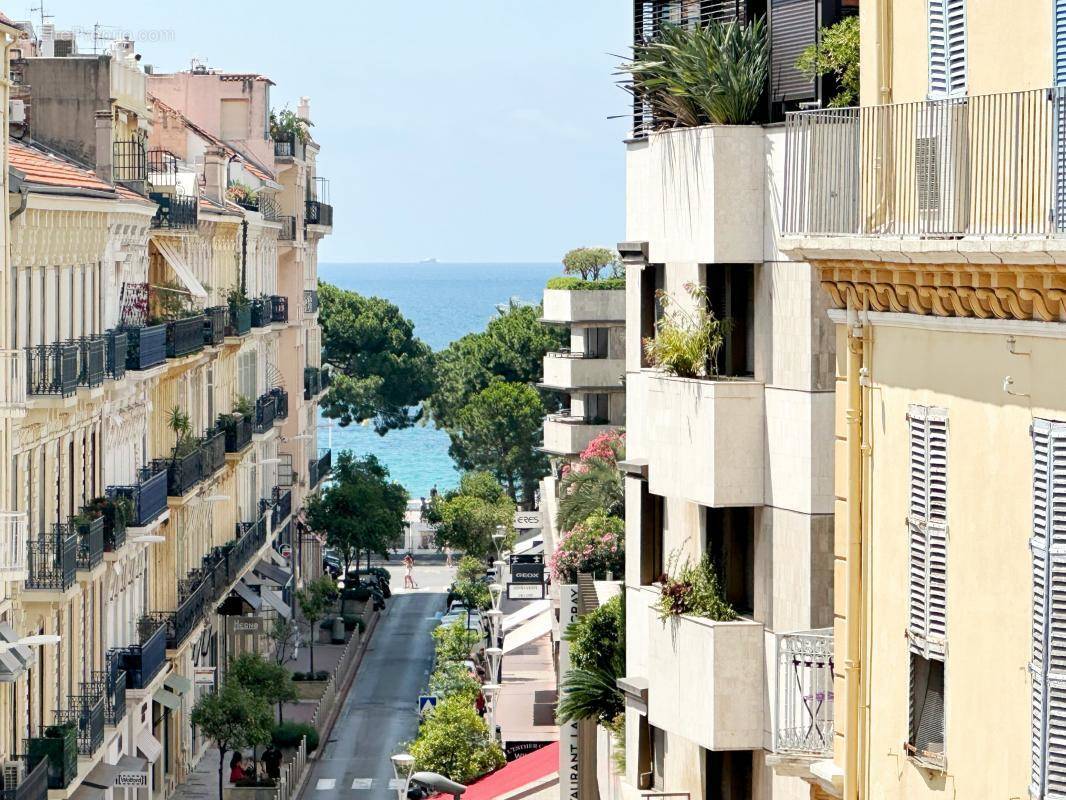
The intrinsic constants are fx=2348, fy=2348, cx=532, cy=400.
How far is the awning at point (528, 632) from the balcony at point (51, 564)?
822 inches

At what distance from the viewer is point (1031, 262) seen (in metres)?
11.6

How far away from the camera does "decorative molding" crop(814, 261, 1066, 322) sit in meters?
11.7

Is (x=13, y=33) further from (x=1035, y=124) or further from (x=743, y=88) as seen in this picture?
(x=1035, y=124)

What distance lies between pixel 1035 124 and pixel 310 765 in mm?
48187

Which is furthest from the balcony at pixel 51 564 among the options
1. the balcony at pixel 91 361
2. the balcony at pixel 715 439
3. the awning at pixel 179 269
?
the balcony at pixel 715 439

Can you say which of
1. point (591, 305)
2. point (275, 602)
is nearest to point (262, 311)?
point (275, 602)

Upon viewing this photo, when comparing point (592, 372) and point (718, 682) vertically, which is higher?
point (592, 372)

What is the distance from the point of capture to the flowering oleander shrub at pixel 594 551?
44750 mm

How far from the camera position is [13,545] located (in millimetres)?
36219

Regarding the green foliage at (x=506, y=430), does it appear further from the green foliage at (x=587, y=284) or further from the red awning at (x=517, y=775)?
the red awning at (x=517, y=775)

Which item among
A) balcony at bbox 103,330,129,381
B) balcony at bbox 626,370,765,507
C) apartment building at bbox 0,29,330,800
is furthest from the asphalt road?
balcony at bbox 626,370,765,507

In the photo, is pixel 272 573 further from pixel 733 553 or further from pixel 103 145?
pixel 733 553

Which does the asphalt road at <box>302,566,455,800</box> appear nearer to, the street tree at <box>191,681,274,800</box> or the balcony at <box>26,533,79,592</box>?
the street tree at <box>191,681,274,800</box>

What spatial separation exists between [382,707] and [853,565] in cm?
5400
